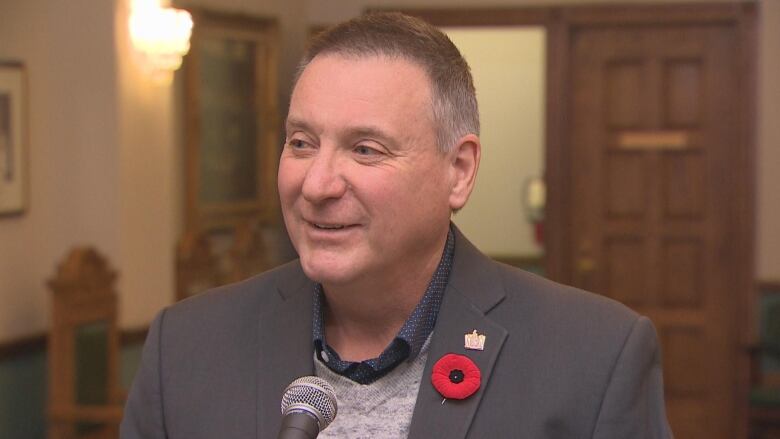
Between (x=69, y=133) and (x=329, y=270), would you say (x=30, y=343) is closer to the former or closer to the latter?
(x=69, y=133)

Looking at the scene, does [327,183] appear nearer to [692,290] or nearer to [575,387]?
[575,387]

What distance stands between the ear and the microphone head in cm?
44

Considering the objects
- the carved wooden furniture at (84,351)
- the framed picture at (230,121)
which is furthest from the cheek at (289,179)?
the framed picture at (230,121)

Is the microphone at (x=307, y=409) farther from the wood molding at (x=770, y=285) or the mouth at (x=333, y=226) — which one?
the wood molding at (x=770, y=285)

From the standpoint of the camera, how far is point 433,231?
1771mm

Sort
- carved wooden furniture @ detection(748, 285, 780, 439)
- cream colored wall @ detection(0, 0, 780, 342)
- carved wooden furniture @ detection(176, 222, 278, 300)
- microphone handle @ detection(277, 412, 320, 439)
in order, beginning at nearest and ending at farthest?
microphone handle @ detection(277, 412, 320, 439), cream colored wall @ detection(0, 0, 780, 342), carved wooden furniture @ detection(176, 222, 278, 300), carved wooden furniture @ detection(748, 285, 780, 439)

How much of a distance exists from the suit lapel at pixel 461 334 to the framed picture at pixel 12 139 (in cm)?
380

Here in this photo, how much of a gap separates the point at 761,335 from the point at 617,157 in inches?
52.9

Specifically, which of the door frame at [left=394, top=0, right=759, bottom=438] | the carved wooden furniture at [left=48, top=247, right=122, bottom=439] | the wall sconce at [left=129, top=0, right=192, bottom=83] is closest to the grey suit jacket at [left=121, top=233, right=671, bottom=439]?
the carved wooden furniture at [left=48, top=247, right=122, bottom=439]

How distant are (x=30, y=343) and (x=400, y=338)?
3984mm

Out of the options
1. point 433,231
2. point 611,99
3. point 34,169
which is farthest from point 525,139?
point 433,231

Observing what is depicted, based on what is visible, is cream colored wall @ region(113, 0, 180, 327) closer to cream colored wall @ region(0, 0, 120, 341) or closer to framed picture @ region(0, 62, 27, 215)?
cream colored wall @ region(0, 0, 120, 341)

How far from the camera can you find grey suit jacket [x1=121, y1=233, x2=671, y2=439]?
1729 mm

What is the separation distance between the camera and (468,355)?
179 cm
